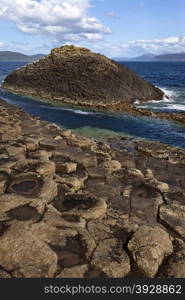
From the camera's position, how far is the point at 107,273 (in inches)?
246

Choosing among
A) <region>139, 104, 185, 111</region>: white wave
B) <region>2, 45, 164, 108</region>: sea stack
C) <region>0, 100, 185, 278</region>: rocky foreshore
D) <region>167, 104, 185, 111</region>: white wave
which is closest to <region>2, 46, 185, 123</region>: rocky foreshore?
<region>2, 45, 164, 108</region>: sea stack

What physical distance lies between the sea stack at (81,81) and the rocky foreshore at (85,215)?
2753 centimetres

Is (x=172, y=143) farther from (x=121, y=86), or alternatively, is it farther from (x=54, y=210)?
(x=121, y=86)

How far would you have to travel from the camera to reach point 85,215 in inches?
320

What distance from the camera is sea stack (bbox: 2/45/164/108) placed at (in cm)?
4153

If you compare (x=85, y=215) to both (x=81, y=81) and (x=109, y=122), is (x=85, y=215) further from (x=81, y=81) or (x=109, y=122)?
(x=81, y=81)

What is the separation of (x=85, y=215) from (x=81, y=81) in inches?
1495

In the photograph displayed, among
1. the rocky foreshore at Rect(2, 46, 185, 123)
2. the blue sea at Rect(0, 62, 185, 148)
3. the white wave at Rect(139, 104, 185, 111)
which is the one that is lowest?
the blue sea at Rect(0, 62, 185, 148)

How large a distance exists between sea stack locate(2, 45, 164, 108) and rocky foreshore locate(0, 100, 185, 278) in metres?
27.5

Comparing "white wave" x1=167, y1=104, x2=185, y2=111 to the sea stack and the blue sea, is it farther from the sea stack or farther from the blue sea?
the sea stack

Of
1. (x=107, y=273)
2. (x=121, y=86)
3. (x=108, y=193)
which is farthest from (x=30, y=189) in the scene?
(x=121, y=86)

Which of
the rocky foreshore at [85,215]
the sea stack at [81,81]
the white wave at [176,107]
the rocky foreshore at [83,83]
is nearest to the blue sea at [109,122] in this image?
the white wave at [176,107]

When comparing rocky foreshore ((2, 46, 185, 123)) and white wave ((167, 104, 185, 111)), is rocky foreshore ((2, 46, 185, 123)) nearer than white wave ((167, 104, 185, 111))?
No

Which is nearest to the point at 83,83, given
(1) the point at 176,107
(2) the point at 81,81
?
(2) the point at 81,81
